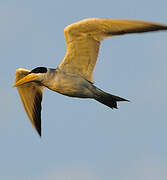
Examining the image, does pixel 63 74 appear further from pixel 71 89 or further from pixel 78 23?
pixel 78 23

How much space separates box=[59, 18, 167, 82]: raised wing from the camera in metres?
13.4

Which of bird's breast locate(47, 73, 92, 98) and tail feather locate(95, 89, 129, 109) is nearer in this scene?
bird's breast locate(47, 73, 92, 98)

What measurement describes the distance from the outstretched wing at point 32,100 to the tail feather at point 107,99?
3.39m

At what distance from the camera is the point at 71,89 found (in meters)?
15.0

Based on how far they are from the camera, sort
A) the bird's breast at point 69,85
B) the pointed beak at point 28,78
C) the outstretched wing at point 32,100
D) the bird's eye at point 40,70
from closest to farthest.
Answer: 1. the bird's breast at point 69,85
2. the bird's eye at point 40,70
3. the pointed beak at point 28,78
4. the outstretched wing at point 32,100

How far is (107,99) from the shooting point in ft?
50.6

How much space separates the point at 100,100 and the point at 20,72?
126 inches

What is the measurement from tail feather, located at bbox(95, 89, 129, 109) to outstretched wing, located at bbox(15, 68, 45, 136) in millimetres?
3393

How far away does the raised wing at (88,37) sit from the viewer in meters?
13.4

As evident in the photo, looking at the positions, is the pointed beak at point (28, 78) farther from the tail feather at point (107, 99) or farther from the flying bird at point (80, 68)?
the tail feather at point (107, 99)

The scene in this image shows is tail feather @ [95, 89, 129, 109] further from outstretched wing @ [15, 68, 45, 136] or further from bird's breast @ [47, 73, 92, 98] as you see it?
outstretched wing @ [15, 68, 45, 136]

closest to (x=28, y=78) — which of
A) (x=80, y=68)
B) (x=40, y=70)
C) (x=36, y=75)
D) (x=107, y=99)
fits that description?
(x=36, y=75)

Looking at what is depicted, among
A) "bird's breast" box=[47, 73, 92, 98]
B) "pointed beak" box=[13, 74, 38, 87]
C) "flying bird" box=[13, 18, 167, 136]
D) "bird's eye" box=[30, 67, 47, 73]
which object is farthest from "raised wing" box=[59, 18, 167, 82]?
"pointed beak" box=[13, 74, 38, 87]

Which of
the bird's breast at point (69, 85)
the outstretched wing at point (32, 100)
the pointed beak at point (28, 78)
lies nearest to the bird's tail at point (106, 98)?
the bird's breast at point (69, 85)
